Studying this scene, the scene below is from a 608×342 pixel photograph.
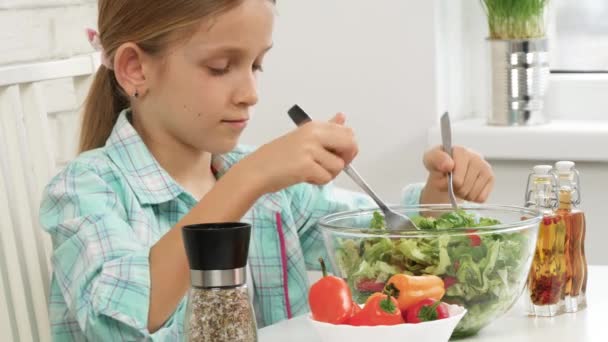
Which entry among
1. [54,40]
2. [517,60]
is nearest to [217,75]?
[54,40]

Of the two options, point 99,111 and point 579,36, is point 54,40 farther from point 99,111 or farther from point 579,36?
point 579,36

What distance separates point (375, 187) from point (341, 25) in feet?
1.03

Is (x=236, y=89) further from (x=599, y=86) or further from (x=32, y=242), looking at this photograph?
(x=599, y=86)

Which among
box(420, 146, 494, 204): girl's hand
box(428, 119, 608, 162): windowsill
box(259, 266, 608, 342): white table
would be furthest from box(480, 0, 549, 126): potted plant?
box(259, 266, 608, 342): white table

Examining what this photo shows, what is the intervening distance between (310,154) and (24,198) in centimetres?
44

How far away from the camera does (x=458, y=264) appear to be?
3.54ft

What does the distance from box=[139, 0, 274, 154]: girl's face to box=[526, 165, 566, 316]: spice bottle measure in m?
0.38

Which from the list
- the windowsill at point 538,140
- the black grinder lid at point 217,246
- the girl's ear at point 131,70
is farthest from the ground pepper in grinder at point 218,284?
the windowsill at point 538,140

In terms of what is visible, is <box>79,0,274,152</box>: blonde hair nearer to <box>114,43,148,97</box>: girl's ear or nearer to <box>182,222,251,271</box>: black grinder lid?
<box>114,43,148,97</box>: girl's ear

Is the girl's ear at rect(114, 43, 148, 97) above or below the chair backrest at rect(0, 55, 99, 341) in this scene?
above

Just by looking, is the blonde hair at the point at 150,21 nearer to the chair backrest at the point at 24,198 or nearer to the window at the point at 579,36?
the chair backrest at the point at 24,198

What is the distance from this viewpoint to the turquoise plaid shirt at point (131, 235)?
119 cm

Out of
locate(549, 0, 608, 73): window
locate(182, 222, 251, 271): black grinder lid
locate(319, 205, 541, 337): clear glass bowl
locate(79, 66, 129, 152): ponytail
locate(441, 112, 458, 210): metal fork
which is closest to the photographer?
locate(182, 222, 251, 271): black grinder lid

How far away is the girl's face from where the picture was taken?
1.37 meters
